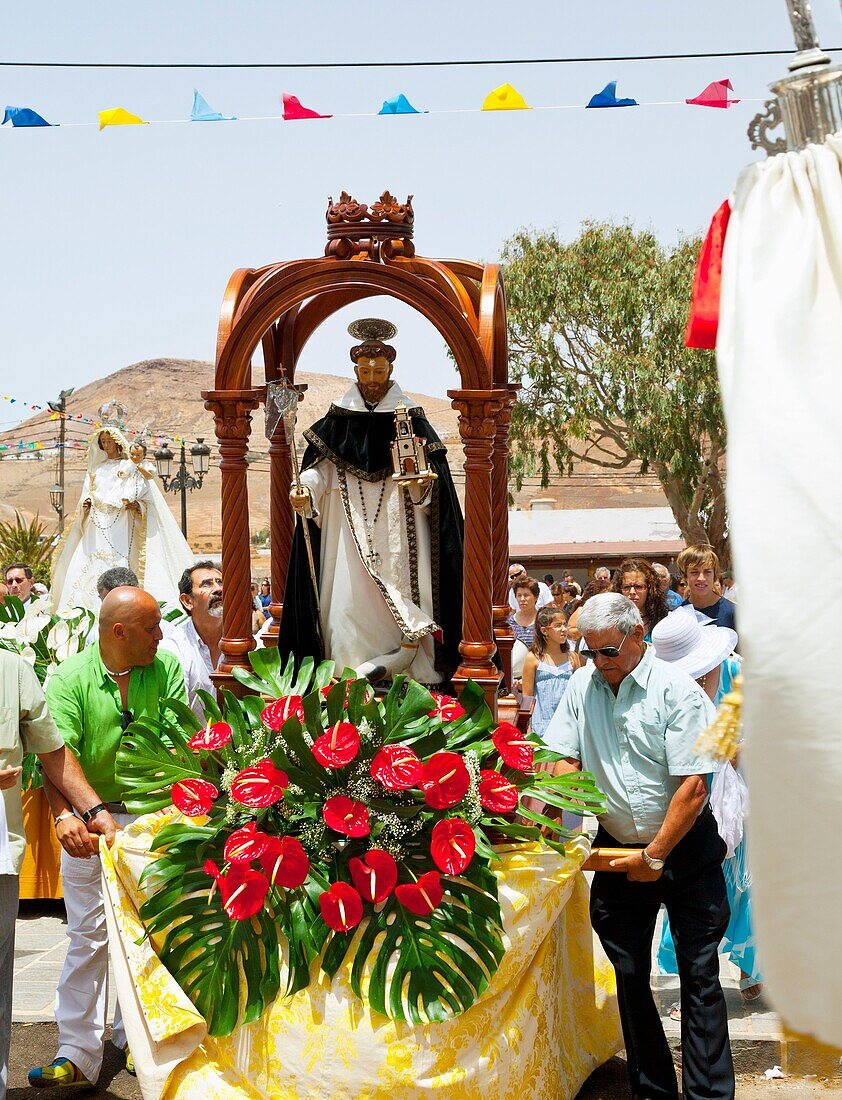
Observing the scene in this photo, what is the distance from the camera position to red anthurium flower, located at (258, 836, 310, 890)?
4086mm

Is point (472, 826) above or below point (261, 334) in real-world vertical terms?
below

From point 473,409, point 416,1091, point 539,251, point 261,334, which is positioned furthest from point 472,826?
point 539,251

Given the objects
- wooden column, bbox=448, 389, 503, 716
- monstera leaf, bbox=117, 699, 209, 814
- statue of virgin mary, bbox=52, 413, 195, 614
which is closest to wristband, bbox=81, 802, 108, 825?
monstera leaf, bbox=117, 699, 209, 814

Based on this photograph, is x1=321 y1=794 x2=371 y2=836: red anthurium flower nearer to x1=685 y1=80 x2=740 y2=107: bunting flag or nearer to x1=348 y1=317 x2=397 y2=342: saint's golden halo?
x1=348 y1=317 x2=397 y2=342: saint's golden halo

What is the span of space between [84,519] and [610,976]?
595 cm

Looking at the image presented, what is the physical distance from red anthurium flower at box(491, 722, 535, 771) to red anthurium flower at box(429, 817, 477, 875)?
317 millimetres

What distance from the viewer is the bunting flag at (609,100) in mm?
7781

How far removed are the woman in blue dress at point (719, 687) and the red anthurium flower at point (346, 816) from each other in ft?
7.25

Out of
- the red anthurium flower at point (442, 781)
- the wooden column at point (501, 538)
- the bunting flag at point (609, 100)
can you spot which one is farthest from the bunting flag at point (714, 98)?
the red anthurium flower at point (442, 781)

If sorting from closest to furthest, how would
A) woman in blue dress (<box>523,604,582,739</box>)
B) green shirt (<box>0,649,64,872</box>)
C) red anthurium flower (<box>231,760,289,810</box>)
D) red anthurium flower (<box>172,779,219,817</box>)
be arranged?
red anthurium flower (<box>231,760,289,810</box>), red anthurium flower (<box>172,779,219,817</box>), green shirt (<box>0,649,64,872</box>), woman in blue dress (<box>523,604,582,739</box>)

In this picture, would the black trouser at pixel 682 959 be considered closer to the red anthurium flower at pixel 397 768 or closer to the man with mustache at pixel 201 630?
the red anthurium flower at pixel 397 768

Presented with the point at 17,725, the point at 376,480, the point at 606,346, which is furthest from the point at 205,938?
the point at 606,346

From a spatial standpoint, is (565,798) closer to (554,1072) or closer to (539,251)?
(554,1072)

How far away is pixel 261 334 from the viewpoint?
16.4 feet
